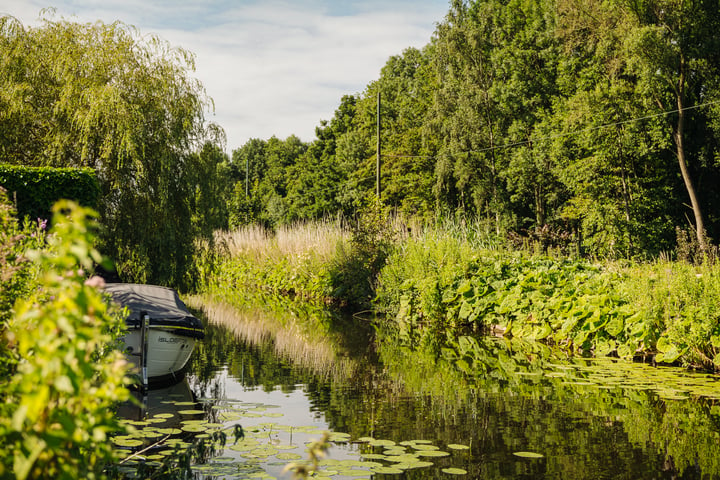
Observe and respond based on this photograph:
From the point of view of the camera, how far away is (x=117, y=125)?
1281cm

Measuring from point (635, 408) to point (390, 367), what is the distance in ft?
12.3

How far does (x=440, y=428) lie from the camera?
6.21 meters

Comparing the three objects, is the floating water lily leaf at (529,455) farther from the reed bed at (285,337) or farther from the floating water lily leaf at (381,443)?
the reed bed at (285,337)

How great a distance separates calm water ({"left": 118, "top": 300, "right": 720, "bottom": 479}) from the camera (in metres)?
5.06

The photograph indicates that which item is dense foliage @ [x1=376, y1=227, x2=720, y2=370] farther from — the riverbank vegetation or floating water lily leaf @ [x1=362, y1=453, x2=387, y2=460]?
floating water lily leaf @ [x1=362, y1=453, x2=387, y2=460]

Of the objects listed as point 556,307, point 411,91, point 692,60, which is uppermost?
point 411,91

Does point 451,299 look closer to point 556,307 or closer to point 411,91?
point 556,307

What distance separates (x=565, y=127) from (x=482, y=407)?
25964mm

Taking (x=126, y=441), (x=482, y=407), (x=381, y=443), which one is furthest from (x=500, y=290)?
(x=126, y=441)

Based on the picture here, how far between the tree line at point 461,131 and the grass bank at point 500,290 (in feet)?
11.0

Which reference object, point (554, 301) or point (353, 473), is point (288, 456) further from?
point (554, 301)

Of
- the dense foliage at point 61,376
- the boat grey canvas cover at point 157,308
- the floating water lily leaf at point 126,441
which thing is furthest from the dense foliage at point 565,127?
A: the dense foliage at point 61,376

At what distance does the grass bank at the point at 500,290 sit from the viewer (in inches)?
357

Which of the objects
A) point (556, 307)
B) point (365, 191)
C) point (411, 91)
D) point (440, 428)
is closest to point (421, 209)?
point (365, 191)
